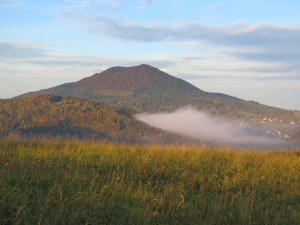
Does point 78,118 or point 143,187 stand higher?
point 143,187

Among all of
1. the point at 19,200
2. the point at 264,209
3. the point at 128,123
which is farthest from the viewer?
the point at 128,123

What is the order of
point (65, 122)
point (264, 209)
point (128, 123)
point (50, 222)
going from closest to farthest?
point (50, 222), point (264, 209), point (65, 122), point (128, 123)

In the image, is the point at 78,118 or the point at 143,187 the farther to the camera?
the point at 78,118

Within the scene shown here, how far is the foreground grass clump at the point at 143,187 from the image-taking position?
628cm

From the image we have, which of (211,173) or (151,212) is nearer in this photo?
(151,212)

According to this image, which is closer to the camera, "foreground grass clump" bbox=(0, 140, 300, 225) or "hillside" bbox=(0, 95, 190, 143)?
"foreground grass clump" bbox=(0, 140, 300, 225)

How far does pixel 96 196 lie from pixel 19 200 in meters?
1.30

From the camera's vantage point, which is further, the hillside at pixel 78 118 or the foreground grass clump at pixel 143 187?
the hillside at pixel 78 118

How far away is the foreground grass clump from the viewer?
628cm

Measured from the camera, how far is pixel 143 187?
28.3ft

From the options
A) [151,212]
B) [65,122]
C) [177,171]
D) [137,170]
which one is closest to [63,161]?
[137,170]

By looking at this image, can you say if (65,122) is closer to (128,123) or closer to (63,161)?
(128,123)

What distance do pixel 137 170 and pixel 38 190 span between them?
12.4 feet

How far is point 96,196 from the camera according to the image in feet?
22.9
